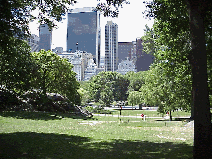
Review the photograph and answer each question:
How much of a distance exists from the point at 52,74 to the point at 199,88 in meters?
27.0

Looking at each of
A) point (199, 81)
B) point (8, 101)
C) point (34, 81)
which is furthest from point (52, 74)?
point (199, 81)

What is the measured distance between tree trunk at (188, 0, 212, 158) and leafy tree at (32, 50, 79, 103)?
23904mm

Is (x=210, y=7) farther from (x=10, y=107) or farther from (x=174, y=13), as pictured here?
(x=10, y=107)

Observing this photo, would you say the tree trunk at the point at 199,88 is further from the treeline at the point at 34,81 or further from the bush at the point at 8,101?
the bush at the point at 8,101

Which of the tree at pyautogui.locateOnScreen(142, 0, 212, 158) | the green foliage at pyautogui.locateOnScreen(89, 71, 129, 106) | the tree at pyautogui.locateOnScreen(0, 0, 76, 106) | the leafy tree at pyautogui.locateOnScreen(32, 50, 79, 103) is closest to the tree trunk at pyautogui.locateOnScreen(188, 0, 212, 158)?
the tree at pyautogui.locateOnScreen(142, 0, 212, 158)

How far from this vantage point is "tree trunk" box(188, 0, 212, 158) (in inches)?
269

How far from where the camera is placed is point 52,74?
105 feet

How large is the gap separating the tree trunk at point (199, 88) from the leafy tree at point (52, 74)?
23904mm

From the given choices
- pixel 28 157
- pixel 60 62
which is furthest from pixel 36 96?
pixel 28 157

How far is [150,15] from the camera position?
43.2ft

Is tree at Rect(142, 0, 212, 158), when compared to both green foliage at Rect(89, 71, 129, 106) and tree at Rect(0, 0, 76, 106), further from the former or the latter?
green foliage at Rect(89, 71, 129, 106)

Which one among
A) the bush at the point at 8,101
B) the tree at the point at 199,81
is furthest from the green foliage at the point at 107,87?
the tree at the point at 199,81

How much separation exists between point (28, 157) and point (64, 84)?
25885mm

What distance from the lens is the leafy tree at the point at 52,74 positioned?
2968 cm
